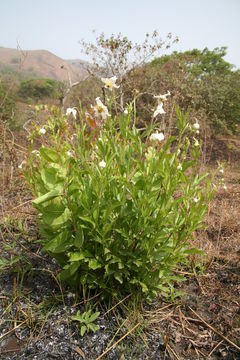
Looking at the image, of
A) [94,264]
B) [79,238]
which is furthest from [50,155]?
[94,264]

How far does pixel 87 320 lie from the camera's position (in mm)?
1476

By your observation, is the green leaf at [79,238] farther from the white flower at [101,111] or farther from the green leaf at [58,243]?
the white flower at [101,111]

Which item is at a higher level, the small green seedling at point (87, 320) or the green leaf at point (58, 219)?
the green leaf at point (58, 219)

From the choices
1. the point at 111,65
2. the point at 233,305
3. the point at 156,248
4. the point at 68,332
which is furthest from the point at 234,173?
the point at 68,332

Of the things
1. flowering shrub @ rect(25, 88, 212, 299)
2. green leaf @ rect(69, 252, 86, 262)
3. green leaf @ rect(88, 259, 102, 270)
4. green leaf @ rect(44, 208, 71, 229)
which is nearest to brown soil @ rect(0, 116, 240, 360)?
flowering shrub @ rect(25, 88, 212, 299)

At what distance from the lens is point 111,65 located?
656cm

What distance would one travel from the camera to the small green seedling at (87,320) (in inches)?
57.0

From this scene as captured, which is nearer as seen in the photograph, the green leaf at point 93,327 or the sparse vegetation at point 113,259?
the sparse vegetation at point 113,259

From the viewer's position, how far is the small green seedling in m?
1.45

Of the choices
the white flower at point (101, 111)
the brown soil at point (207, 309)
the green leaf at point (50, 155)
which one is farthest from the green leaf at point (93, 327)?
the white flower at point (101, 111)

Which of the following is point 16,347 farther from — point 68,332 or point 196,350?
point 196,350

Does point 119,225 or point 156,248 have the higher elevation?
point 119,225

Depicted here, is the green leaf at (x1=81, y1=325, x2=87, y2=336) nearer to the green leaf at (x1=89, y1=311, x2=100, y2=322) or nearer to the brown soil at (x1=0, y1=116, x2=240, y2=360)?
the green leaf at (x1=89, y1=311, x2=100, y2=322)

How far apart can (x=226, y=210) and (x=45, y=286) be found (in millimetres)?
2201
